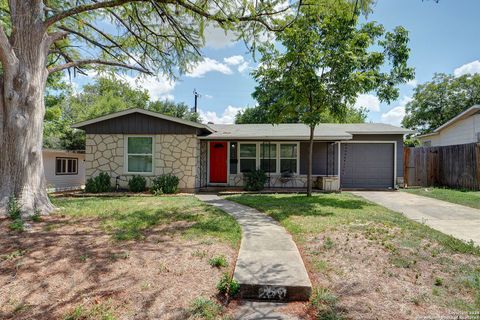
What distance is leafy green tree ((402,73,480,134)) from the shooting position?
2742 cm

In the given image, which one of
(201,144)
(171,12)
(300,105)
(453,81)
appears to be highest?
(453,81)

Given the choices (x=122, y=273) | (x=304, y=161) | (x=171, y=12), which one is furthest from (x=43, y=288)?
(x=304, y=161)

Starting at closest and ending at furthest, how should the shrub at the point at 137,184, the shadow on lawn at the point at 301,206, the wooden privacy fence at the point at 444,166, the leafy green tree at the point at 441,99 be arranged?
the shadow on lawn at the point at 301,206
the shrub at the point at 137,184
the wooden privacy fence at the point at 444,166
the leafy green tree at the point at 441,99

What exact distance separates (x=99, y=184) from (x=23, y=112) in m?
5.86

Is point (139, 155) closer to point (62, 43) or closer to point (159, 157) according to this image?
point (159, 157)

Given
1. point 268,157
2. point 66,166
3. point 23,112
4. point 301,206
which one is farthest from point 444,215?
point 66,166

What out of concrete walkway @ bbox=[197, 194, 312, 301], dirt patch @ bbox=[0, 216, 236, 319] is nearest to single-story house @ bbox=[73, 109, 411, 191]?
concrete walkway @ bbox=[197, 194, 312, 301]

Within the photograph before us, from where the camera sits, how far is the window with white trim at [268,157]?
1316cm

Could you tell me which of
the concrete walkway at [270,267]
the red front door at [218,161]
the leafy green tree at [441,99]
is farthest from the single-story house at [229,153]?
the leafy green tree at [441,99]

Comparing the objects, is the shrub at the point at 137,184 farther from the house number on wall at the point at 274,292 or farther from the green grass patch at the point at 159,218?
the house number on wall at the point at 274,292

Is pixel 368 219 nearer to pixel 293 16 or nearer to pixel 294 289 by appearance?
pixel 294 289

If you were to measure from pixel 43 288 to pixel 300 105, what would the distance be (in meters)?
8.56

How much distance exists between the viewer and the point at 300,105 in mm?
9672

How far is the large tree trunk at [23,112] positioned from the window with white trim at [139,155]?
5.51 m
